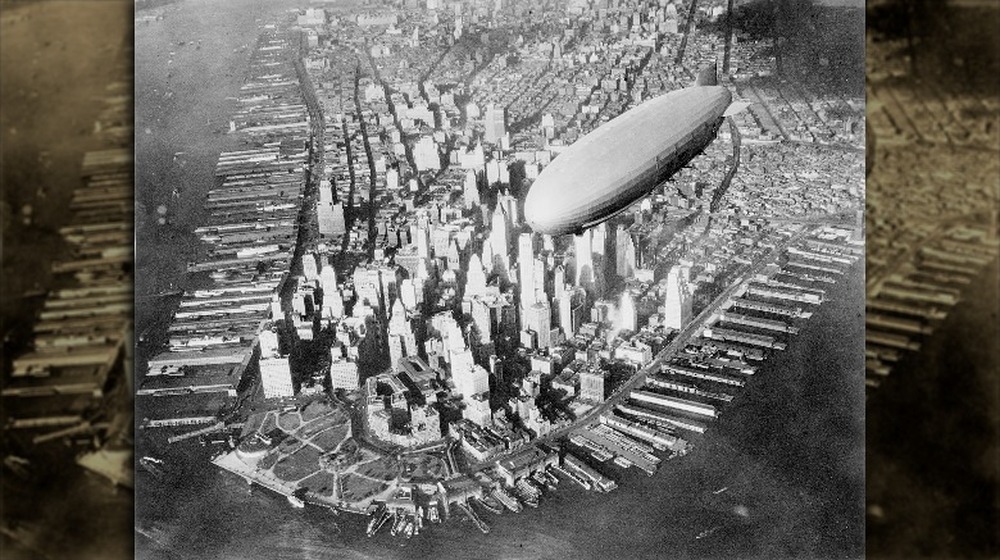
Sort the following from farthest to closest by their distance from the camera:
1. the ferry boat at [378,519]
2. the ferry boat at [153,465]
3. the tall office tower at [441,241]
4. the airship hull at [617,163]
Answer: the tall office tower at [441,241]
the ferry boat at [153,465]
the ferry boat at [378,519]
the airship hull at [617,163]

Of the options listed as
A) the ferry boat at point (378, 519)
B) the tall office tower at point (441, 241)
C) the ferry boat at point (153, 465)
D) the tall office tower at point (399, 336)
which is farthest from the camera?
the tall office tower at point (441, 241)

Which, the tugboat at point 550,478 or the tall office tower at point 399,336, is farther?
the tall office tower at point 399,336

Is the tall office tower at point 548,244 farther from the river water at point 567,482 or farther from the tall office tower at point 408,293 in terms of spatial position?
the river water at point 567,482

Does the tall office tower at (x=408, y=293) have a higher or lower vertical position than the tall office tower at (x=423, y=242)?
lower

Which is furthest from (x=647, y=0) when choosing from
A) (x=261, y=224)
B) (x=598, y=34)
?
(x=261, y=224)

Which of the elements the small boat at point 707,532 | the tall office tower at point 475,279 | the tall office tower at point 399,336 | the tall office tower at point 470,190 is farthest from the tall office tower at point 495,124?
the small boat at point 707,532

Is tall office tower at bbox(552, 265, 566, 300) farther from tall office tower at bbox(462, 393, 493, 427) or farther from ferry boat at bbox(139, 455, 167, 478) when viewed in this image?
ferry boat at bbox(139, 455, 167, 478)
